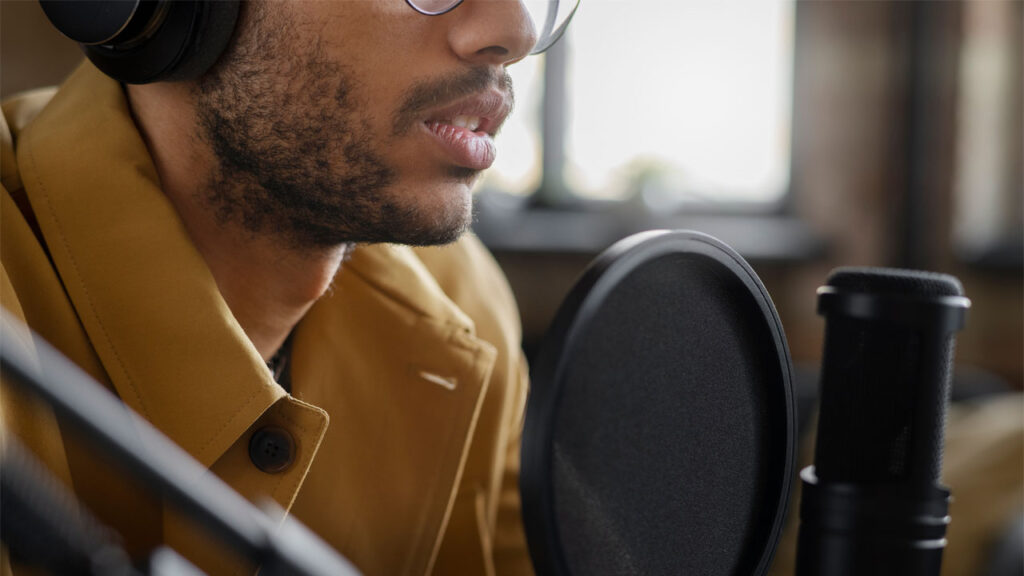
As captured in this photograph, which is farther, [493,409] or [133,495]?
[493,409]

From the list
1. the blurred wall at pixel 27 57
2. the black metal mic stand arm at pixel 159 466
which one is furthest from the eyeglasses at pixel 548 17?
the blurred wall at pixel 27 57

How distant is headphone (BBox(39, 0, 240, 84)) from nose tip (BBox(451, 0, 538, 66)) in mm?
155

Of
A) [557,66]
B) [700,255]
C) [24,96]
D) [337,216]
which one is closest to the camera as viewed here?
[700,255]

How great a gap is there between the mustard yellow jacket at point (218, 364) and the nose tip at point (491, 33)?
0.74ft

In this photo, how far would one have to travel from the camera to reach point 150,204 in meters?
0.64

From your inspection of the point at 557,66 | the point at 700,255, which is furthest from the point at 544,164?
the point at 700,255

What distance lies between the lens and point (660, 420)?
475mm

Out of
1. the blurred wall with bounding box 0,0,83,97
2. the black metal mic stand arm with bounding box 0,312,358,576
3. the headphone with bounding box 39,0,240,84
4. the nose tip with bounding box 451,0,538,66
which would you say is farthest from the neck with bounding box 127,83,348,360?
→ the blurred wall with bounding box 0,0,83,97

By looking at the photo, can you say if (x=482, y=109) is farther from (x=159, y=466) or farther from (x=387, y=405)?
(x=159, y=466)

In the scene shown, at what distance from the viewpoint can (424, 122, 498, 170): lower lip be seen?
69cm

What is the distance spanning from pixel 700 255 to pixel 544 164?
2.72 meters

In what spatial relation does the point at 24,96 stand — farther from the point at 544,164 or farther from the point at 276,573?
the point at 544,164

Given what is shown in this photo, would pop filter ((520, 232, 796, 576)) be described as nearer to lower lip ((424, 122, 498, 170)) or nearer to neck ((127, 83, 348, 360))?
lower lip ((424, 122, 498, 170))

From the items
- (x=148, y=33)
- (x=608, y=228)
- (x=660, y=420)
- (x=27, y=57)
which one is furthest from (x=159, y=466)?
(x=608, y=228)
